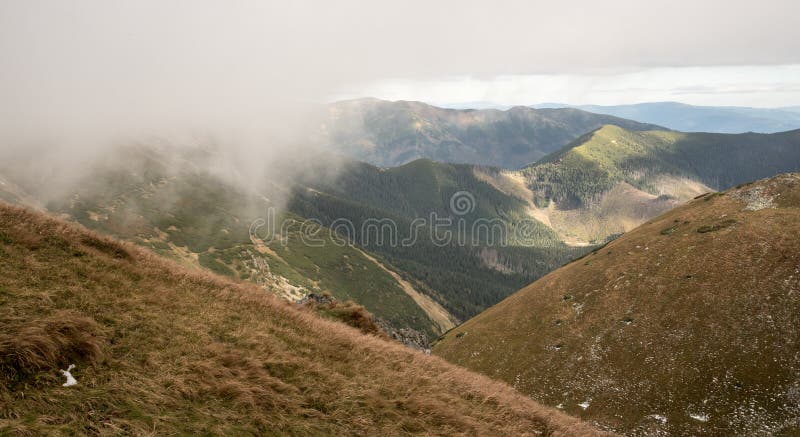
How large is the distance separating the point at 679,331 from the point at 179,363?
49352 mm

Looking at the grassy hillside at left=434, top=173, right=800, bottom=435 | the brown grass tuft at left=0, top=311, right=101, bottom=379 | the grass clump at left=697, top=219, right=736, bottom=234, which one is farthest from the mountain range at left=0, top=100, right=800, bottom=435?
the grass clump at left=697, top=219, right=736, bottom=234

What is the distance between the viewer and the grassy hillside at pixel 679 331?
3394 cm

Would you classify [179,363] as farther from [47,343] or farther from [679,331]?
[679,331]

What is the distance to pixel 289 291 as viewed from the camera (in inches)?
6220

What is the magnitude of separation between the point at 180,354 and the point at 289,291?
152 m

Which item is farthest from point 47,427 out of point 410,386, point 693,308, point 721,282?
point 721,282

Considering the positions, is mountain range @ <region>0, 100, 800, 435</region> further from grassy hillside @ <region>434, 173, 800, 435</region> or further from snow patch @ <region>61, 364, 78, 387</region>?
snow patch @ <region>61, 364, 78, 387</region>

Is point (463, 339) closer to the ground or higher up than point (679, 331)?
closer to the ground

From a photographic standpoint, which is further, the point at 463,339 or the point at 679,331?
the point at 463,339

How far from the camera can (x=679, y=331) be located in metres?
42.7

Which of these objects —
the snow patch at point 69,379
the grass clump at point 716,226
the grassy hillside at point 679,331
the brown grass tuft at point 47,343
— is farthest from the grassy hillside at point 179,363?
the grass clump at point 716,226

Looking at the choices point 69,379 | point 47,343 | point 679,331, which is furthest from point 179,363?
point 679,331

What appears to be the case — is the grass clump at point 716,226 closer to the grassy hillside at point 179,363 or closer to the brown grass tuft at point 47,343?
the grassy hillside at point 179,363

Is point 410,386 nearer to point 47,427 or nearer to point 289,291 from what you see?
point 47,427
